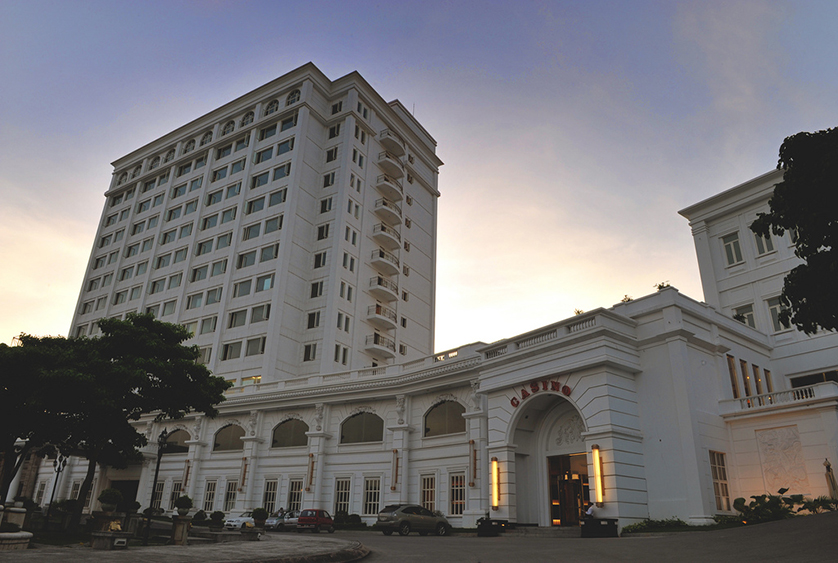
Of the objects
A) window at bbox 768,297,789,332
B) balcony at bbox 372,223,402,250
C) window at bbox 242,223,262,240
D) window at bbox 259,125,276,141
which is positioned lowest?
window at bbox 768,297,789,332

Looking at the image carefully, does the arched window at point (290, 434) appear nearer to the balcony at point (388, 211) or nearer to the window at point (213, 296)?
the window at point (213, 296)

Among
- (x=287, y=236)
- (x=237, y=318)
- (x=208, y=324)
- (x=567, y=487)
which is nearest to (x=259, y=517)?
(x=567, y=487)

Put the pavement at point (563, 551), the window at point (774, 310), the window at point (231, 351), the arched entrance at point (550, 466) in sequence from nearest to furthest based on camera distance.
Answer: the pavement at point (563, 551) < the arched entrance at point (550, 466) < the window at point (774, 310) < the window at point (231, 351)

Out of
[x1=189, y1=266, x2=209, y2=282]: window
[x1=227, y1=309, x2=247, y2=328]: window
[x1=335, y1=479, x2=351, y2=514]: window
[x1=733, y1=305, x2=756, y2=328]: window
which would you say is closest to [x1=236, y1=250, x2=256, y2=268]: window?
[x1=227, y1=309, x2=247, y2=328]: window

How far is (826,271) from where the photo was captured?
48.5ft

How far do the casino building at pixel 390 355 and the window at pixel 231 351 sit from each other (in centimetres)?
37

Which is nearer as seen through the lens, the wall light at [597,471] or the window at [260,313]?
the wall light at [597,471]

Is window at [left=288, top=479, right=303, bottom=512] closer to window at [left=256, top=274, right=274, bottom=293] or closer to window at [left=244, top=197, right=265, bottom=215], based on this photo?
window at [left=256, top=274, right=274, bottom=293]

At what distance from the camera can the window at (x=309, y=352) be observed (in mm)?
51938

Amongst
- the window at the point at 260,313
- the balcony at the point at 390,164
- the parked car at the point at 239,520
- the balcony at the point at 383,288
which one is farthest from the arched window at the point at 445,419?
A: the balcony at the point at 390,164

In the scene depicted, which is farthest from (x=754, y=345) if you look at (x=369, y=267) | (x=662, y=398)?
(x=369, y=267)

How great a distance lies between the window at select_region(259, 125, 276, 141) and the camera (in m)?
62.7

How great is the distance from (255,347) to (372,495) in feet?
67.8

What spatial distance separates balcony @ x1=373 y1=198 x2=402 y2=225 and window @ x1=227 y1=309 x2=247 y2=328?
56.7 feet
